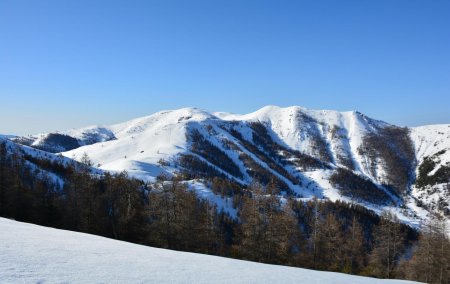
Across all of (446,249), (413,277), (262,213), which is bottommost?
(413,277)

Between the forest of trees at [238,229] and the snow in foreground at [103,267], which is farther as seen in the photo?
the forest of trees at [238,229]

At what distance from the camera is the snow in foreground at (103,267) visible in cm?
1216

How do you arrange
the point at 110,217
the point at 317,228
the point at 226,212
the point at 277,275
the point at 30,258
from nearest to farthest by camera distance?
the point at 30,258
the point at 277,275
the point at 317,228
the point at 110,217
the point at 226,212

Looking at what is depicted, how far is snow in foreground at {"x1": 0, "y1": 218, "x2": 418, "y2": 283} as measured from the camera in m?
12.2

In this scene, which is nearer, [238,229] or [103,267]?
[103,267]

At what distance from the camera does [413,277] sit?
147 feet

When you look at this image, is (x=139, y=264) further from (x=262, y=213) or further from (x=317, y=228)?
(x=317, y=228)

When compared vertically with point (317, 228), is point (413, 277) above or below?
below

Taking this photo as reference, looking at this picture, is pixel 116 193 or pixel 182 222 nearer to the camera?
pixel 182 222

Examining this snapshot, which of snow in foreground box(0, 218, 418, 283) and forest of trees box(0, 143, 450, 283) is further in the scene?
forest of trees box(0, 143, 450, 283)

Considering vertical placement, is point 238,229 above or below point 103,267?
below

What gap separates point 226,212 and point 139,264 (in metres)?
166

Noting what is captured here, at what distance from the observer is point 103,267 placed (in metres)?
13.9

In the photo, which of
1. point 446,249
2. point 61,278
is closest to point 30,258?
point 61,278
